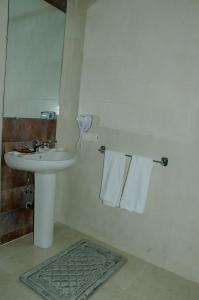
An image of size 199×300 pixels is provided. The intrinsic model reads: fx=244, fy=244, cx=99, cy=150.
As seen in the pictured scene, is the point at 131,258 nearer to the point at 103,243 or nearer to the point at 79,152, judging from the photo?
the point at 103,243

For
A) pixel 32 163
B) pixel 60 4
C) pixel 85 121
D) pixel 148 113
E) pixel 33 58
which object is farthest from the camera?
pixel 85 121

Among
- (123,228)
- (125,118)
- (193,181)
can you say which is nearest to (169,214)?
(193,181)

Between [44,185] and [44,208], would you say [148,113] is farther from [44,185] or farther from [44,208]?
[44,208]

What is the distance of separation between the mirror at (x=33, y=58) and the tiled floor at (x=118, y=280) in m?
1.23

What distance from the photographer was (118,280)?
6.40 ft

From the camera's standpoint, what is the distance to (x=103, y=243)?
2.48m

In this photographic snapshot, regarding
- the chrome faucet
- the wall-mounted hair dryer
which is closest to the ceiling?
the wall-mounted hair dryer

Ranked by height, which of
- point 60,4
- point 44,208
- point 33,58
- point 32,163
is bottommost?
point 44,208

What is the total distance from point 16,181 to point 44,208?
36cm

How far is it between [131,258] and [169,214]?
580mm

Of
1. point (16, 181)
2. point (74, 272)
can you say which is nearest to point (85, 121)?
point (16, 181)

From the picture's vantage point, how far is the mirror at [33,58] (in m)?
2.05

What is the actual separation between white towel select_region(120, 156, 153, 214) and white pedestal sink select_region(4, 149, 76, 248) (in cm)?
54

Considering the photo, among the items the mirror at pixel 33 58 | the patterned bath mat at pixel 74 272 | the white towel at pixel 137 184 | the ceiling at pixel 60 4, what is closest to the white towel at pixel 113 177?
the white towel at pixel 137 184
